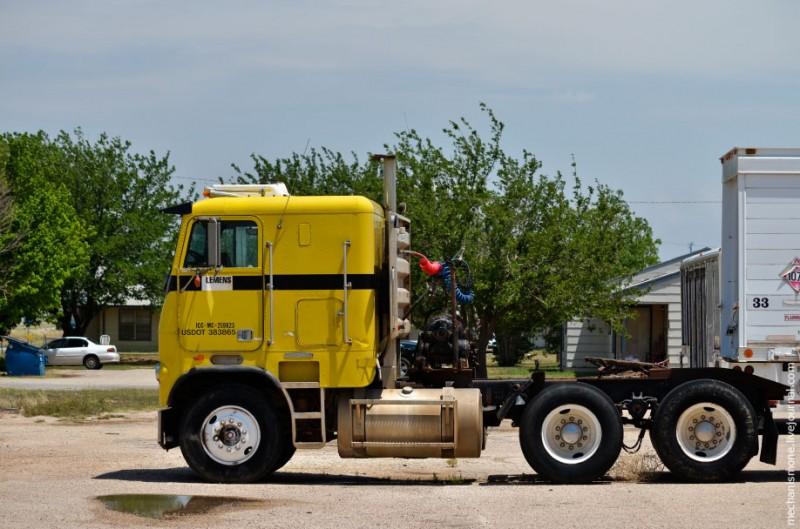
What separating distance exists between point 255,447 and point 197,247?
2.41 metres

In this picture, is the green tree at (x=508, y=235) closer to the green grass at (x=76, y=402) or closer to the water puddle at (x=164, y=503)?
the green grass at (x=76, y=402)

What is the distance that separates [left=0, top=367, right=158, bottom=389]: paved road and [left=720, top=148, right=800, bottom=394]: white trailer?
23898mm

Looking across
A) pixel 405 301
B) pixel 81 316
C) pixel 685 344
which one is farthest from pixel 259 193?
pixel 81 316

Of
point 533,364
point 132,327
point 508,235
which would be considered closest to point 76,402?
point 508,235

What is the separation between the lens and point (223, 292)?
47.6ft

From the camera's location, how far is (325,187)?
45.0m

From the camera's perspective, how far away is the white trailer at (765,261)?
1497cm

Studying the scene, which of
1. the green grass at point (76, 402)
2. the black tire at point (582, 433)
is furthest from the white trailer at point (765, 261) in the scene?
the green grass at point (76, 402)

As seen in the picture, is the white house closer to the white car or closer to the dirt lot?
the white car

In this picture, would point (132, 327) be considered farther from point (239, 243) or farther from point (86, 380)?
point (239, 243)

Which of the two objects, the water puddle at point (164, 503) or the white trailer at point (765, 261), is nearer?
the water puddle at point (164, 503)

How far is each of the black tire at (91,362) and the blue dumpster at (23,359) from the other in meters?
7.85

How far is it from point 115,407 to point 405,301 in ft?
46.8

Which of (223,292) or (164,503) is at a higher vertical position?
(223,292)
